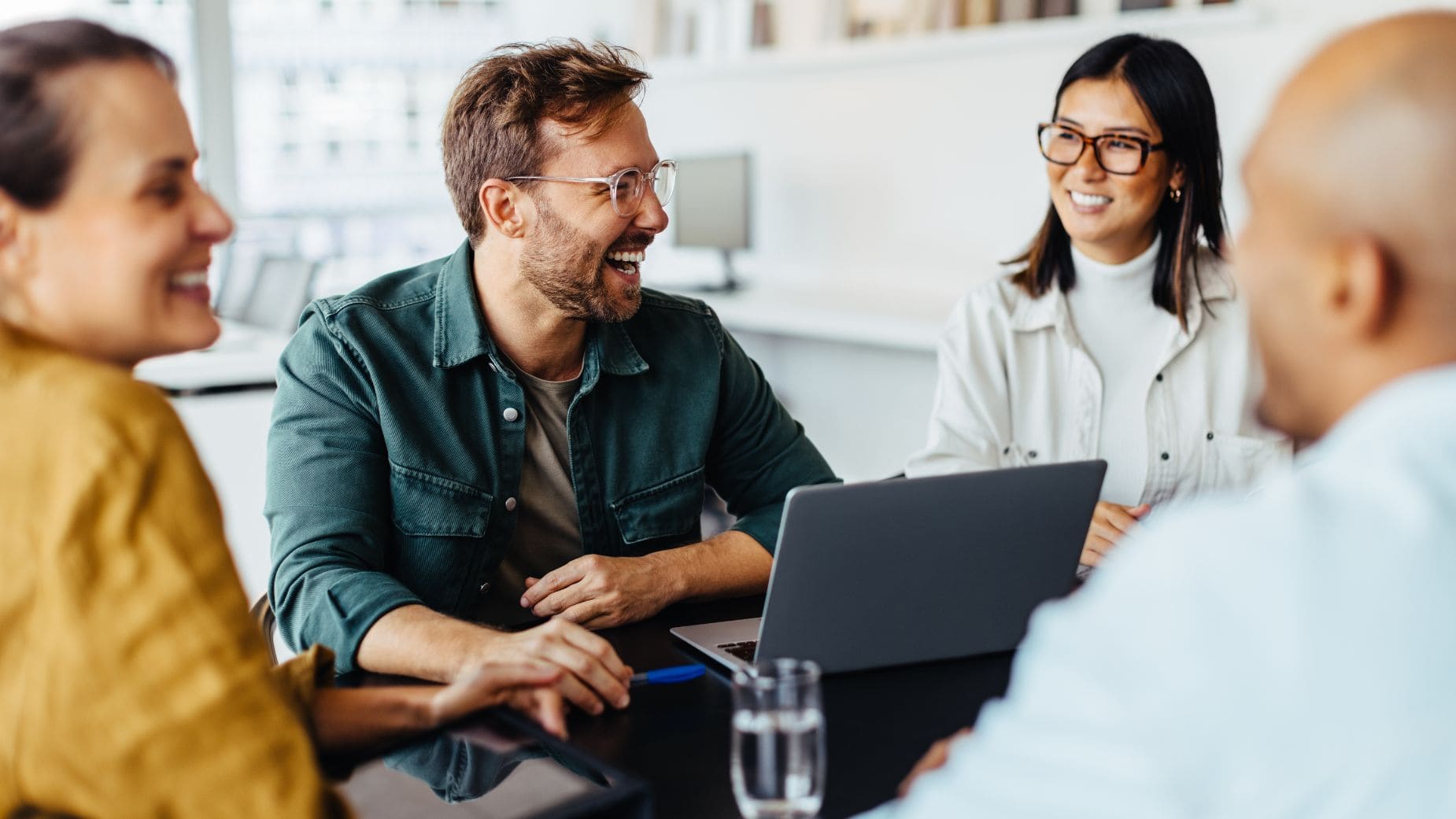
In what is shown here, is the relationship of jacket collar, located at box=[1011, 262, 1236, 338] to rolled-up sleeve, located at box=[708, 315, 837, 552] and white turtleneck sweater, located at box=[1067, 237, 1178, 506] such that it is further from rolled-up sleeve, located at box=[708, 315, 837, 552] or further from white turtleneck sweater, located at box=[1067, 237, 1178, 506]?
rolled-up sleeve, located at box=[708, 315, 837, 552]

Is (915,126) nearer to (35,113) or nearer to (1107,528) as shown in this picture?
(1107,528)

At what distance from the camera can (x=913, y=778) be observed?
3.70 feet

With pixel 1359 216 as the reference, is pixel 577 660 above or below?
below

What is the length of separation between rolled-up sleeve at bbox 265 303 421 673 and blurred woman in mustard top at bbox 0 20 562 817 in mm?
546

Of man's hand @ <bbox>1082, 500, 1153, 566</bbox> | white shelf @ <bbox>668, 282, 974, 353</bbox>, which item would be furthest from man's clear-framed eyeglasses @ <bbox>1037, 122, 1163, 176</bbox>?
white shelf @ <bbox>668, 282, 974, 353</bbox>

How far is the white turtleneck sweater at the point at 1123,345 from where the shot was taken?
228cm

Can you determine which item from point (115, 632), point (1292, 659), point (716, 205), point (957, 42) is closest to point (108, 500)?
point (115, 632)

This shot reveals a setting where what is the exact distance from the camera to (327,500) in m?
1.65

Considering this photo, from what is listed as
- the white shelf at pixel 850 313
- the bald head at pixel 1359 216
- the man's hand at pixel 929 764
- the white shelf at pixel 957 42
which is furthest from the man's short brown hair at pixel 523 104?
the white shelf at pixel 957 42

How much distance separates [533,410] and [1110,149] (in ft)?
3.56

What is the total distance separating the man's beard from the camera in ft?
6.22

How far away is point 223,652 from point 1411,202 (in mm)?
803

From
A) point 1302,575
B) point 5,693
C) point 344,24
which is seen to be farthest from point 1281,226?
point 344,24

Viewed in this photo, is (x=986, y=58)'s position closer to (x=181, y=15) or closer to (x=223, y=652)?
(x=181, y=15)
